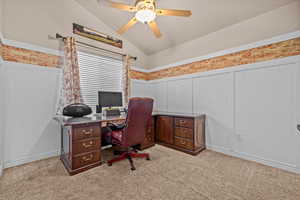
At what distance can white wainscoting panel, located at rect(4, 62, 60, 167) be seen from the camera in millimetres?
2088

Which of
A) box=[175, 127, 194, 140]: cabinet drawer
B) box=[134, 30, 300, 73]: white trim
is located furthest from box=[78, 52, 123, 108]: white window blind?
box=[175, 127, 194, 140]: cabinet drawer

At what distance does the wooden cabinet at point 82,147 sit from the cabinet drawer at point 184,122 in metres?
1.62

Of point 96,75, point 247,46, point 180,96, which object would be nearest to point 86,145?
point 96,75

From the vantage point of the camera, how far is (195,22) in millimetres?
2676

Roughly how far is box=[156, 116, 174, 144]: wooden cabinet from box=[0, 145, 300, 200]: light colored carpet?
757 mm

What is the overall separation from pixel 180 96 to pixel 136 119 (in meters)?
1.77

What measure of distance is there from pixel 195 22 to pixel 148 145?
9.38ft

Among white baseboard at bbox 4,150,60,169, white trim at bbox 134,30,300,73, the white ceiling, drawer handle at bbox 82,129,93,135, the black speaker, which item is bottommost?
white baseboard at bbox 4,150,60,169

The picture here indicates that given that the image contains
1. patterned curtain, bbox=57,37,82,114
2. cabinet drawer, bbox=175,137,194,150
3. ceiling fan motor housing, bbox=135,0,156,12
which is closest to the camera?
ceiling fan motor housing, bbox=135,0,156,12

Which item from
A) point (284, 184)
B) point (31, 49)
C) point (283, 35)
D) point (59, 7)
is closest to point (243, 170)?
point (284, 184)

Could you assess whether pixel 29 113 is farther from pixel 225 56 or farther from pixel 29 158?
pixel 225 56

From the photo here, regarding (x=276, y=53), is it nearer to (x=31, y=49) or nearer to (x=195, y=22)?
(x=195, y=22)

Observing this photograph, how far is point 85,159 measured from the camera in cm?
199

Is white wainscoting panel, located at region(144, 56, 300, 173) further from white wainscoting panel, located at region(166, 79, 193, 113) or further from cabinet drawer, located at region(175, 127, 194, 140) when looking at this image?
cabinet drawer, located at region(175, 127, 194, 140)
